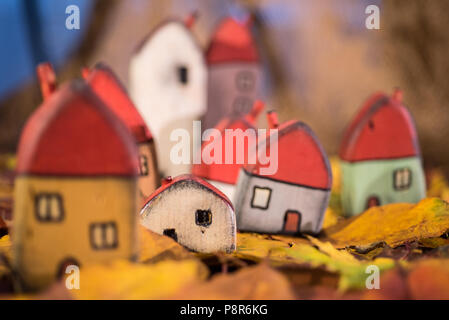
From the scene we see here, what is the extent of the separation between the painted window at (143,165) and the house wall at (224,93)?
0.74 metres

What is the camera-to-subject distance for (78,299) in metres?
0.70

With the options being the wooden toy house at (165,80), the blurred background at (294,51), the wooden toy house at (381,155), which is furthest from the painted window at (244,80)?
the wooden toy house at (381,155)

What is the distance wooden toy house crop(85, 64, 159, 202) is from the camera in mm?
1307

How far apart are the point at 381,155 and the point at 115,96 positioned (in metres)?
0.90

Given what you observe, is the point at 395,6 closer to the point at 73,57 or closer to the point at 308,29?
the point at 308,29

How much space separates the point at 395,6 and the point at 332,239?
184 cm

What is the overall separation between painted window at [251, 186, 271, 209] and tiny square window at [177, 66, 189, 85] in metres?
0.78

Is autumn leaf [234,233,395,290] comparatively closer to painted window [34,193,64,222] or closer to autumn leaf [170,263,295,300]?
autumn leaf [170,263,295,300]

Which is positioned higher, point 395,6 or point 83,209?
point 395,6

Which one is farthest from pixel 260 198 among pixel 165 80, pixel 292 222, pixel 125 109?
pixel 165 80

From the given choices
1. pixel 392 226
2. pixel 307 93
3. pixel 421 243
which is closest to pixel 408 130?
pixel 392 226

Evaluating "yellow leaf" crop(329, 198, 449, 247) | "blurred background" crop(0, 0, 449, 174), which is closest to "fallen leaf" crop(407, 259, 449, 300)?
"yellow leaf" crop(329, 198, 449, 247)

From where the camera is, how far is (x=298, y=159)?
1265mm

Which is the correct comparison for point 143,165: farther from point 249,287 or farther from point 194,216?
point 249,287
